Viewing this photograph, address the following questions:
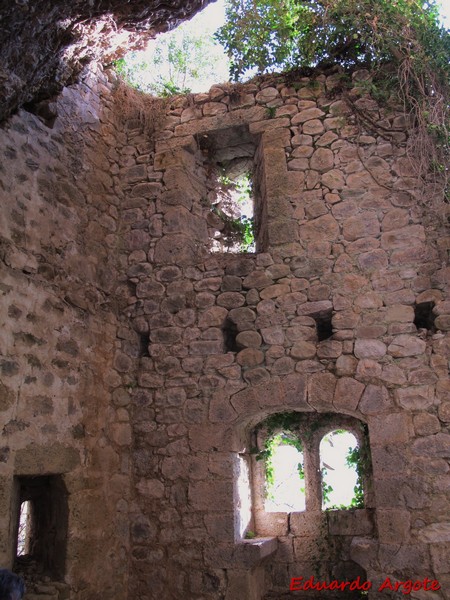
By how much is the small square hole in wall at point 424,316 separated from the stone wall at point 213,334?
0.08ft

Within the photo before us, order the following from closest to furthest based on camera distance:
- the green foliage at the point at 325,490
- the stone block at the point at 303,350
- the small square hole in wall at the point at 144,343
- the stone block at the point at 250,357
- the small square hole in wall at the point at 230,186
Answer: the stone block at the point at 303,350
the stone block at the point at 250,357
the small square hole in wall at the point at 144,343
the green foliage at the point at 325,490
the small square hole in wall at the point at 230,186

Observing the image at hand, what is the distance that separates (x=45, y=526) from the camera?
167 inches

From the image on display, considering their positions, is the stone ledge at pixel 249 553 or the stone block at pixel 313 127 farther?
the stone block at pixel 313 127

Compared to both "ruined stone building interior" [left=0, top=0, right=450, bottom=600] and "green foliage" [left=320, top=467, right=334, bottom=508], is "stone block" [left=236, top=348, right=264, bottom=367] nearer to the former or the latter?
"ruined stone building interior" [left=0, top=0, right=450, bottom=600]

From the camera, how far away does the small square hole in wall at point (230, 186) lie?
5766 millimetres

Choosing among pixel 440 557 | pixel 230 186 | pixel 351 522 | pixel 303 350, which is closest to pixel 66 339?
pixel 303 350

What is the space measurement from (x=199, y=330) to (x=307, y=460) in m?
1.76

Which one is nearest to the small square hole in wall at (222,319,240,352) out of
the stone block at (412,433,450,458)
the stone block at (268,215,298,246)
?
the stone block at (268,215,298,246)

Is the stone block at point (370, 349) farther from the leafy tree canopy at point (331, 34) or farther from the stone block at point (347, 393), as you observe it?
the leafy tree canopy at point (331, 34)

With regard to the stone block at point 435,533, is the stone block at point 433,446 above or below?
A: above

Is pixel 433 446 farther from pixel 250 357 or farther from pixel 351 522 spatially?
pixel 250 357

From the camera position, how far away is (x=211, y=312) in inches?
199

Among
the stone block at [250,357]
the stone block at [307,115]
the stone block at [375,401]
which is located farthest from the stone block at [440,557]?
the stone block at [307,115]

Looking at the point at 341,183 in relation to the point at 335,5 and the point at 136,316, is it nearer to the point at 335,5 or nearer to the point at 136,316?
the point at 335,5
